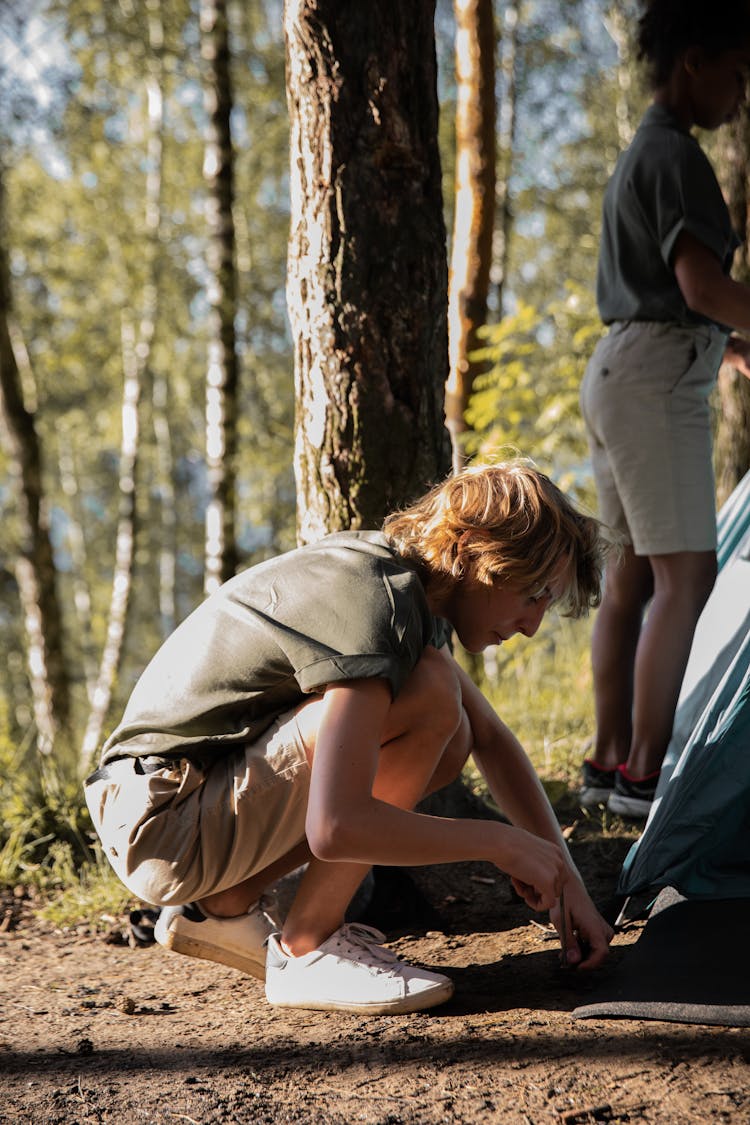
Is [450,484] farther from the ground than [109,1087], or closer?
farther from the ground

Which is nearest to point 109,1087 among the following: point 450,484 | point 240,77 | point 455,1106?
point 455,1106

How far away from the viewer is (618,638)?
9.72 feet

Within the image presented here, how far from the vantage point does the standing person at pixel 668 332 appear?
2.62 meters

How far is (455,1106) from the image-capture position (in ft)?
5.09

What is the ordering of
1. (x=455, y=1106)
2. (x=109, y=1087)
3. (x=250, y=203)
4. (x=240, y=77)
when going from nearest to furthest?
(x=455, y=1106) < (x=109, y=1087) < (x=240, y=77) < (x=250, y=203)

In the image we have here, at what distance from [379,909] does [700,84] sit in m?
2.19

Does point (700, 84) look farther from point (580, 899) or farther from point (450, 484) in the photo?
point (580, 899)

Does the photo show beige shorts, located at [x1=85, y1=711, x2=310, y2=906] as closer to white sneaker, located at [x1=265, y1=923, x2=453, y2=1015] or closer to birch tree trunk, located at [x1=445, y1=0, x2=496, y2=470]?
white sneaker, located at [x1=265, y1=923, x2=453, y2=1015]

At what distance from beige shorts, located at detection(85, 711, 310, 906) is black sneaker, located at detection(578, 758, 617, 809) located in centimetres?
130

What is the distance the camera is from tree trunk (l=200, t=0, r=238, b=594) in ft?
22.1

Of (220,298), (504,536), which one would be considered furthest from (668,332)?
(220,298)

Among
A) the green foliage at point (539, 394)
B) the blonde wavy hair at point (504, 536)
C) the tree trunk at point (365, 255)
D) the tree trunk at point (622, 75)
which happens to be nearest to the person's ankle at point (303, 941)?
the blonde wavy hair at point (504, 536)

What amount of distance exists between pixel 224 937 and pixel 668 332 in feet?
5.93

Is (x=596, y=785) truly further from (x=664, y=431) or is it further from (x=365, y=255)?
(x=365, y=255)
